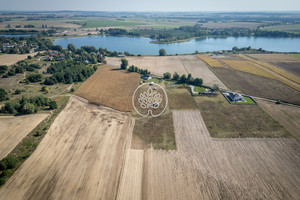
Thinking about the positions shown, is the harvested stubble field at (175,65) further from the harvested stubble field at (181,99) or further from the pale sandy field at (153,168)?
the pale sandy field at (153,168)

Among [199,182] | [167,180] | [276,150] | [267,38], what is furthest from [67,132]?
[267,38]

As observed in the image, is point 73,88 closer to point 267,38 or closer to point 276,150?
point 276,150

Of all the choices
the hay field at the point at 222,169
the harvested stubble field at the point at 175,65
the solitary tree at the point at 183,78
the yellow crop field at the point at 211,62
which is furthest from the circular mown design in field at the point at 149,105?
the yellow crop field at the point at 211,62

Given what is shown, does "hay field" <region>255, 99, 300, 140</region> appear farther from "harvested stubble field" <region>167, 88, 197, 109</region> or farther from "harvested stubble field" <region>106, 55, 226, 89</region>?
"harvested stubble field" <region>167, 88, 197, 109</region>

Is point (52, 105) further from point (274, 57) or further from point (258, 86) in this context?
point (274, 57)

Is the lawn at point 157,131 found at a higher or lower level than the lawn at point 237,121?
lower
